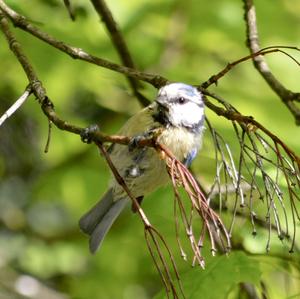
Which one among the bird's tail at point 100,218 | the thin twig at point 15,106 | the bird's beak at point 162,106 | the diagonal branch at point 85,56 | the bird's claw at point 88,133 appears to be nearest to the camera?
the bird's claw at point 88,133

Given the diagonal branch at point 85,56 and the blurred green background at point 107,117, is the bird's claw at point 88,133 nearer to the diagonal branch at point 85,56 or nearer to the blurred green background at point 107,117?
the diagonal branch at point 85,56

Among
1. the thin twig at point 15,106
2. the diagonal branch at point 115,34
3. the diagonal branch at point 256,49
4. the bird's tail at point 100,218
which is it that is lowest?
the thin twig at point 15,106

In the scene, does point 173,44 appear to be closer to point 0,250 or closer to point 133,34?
point 133,34

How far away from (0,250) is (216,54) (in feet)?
5.27

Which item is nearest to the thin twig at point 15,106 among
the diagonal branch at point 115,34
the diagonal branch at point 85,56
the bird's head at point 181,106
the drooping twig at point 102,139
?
the drooping twig at point 102,139

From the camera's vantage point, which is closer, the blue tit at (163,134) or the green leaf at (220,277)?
the green leaf at (220,277)

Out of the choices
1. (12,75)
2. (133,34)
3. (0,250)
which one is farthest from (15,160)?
(133,34)

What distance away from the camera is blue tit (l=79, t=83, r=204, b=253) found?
2.23m

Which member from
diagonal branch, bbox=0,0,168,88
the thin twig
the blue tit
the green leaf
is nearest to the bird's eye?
the blue tit

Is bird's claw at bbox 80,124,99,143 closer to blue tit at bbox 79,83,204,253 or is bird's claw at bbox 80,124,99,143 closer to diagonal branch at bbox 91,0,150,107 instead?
blue tit at bbox 79,83,204,253

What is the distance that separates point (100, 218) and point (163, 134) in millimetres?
725

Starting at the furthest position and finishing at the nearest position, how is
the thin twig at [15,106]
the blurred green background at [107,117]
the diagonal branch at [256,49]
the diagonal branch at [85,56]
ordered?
the blurred green background at [107,117] < the diagonal branch at [256,49] < the diagonal branch at [85,56] < the thin twig at [15,106]

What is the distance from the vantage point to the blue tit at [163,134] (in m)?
2.23

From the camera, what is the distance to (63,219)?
4.84m
